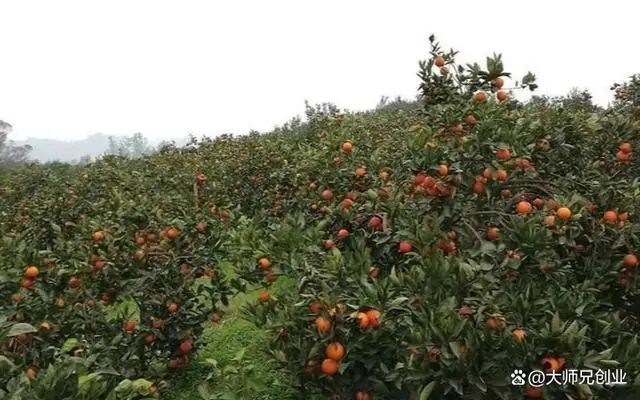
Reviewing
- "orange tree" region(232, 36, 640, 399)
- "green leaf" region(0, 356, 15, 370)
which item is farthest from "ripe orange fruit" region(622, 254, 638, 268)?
"green leaf" region(0, 356, 15, 370)

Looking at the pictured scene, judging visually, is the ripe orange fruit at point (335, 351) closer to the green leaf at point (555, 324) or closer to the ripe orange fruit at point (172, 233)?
the green leaf at point (555, 324)

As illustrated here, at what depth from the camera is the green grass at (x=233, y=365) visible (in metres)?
4.06

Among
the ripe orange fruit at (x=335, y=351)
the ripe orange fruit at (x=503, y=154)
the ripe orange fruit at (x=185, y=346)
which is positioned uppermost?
the ripe orange fruit at (x=503, y=154)

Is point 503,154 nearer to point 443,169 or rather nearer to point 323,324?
point 443,169

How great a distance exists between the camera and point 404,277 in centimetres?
254

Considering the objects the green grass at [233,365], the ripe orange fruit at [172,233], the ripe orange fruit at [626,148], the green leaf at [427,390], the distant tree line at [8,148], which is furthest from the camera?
the distant tree line at [8,148]

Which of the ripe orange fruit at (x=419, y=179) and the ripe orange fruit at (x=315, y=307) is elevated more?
the ripe orange fruit at (x=419, y=179)

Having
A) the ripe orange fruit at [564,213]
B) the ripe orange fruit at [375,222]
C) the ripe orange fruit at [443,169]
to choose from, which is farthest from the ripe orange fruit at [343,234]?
the ripe orange fruit at [564,213]

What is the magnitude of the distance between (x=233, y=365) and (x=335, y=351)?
2.51 m

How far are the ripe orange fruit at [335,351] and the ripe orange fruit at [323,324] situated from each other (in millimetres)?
69

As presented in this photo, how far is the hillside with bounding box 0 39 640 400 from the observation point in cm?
222

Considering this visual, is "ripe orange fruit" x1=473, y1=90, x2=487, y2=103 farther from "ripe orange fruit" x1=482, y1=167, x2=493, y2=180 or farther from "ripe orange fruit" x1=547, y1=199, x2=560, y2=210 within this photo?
"ripe orange fruit" x1=547, y1=199, x2=560, y2=210

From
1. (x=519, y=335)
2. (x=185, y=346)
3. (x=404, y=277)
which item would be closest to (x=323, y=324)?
(x=404, y=277)

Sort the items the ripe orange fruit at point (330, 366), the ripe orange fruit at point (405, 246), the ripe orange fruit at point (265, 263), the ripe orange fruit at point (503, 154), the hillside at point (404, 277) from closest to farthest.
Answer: the hillside at point (404, 277) → the ripe orange fruit at point (330, 366) → the ripe orange fruit at point (405, 246) → the ripe orange fruit at point (503, 154) → the ripe orange fruit at point (265, 263)
